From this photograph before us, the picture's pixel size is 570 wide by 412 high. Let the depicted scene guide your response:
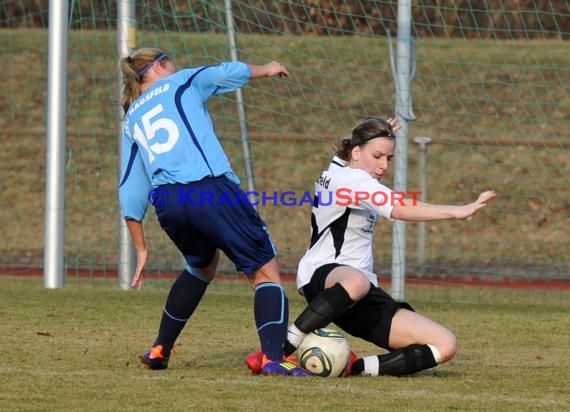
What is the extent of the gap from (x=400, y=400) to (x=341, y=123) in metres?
14.4

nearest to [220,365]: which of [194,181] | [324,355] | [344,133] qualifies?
[324,355]

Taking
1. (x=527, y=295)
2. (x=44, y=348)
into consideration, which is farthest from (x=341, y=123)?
(x=44, y=348)

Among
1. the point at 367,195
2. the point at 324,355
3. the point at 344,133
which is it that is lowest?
the point at 324,355

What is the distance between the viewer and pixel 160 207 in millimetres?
5652

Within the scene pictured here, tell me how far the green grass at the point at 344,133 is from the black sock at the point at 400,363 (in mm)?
7425

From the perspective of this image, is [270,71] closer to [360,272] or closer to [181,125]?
[181,125]

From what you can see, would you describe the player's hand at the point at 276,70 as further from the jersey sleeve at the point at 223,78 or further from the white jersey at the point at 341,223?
the white jersey at the point at 341,223

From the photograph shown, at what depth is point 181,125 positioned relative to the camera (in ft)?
18.3

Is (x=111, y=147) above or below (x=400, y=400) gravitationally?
above

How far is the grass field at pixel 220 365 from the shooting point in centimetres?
487

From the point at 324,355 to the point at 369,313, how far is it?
37cm

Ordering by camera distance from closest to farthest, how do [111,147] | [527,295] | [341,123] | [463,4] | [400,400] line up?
[400,400], [527,295], [463,4], [111,147], [341,123]

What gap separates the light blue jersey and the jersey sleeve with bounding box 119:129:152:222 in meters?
0.04

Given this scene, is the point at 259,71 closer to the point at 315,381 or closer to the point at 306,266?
the point at 306,266
